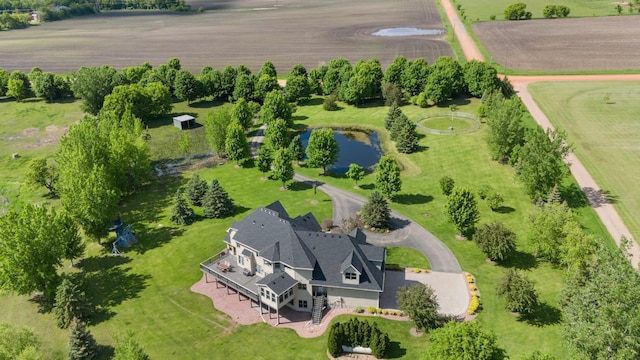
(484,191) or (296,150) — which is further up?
(296,150)

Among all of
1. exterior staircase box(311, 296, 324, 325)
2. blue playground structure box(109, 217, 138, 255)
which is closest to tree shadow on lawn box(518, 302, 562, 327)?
exterior staircase box(311, 296, 324, 325)

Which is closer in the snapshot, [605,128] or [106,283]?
[106,283]

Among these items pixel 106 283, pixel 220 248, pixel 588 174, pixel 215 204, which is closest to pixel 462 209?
pixel 588 174

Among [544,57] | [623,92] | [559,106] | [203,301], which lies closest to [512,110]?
[559,106]

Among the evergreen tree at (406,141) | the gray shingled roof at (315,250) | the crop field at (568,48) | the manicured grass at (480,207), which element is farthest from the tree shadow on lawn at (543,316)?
the crop field at (568,48)

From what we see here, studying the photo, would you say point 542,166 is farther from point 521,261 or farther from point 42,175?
point 42,175

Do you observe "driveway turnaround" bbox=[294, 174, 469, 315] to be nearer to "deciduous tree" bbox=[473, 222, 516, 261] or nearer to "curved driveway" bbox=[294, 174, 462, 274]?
"curved driveway" bbox=[294, 174, 462, 274]

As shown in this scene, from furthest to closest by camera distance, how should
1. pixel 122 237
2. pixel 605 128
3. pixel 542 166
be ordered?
pixel 605 128 < pixel 542 166 < pixel 122 237

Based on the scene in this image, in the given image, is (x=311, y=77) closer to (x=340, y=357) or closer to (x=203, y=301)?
(x=203, y=301)

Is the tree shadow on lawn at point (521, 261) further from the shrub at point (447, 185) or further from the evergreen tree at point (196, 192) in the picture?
the evergreen tree at point (196, 192)
